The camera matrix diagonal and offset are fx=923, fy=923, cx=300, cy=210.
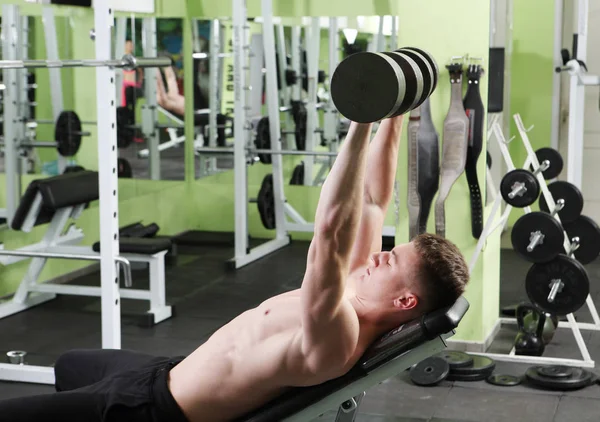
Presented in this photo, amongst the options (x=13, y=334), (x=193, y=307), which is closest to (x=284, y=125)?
(x=193, y=307)

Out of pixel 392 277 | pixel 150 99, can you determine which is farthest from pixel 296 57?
pixel 392 277

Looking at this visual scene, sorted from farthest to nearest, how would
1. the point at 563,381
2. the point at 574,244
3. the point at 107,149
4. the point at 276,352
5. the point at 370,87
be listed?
the point at 574,244, the point at 563,381, the point at 107,149, the point at 276,352, the point at 370,87

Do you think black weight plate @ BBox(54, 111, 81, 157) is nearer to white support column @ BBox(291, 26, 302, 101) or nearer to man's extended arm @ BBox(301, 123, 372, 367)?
white support column @ BBox(291, 26, 302, 101)

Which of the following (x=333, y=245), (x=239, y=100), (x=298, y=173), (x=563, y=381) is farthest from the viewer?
(x=298, y=173)

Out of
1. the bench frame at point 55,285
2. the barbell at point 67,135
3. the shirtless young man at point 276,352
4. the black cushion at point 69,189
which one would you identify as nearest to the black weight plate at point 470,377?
the bench frame at point 55,285

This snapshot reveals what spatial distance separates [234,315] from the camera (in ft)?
15.8

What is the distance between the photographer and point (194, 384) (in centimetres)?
204

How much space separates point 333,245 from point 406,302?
0.36 metres

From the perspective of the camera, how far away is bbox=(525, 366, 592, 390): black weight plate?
3572mm

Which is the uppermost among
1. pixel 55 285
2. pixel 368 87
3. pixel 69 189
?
pixel 368 87

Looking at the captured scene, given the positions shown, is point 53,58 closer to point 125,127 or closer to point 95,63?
point 125,127

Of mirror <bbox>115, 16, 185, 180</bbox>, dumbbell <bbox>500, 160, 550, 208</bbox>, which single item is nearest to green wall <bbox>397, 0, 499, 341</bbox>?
dumbbell <bbox>500, 160, 550, 208</bbox>

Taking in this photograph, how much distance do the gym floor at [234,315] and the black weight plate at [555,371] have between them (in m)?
0.08

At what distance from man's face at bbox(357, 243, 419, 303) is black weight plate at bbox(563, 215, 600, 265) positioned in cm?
257
